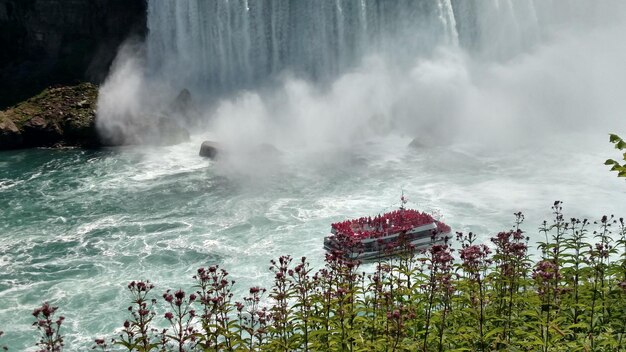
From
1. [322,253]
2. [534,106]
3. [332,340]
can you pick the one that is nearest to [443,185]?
[322,253]

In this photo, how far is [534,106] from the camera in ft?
195

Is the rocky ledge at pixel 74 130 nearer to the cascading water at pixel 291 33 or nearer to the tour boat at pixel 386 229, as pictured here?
the cascading water at pixel 291 33

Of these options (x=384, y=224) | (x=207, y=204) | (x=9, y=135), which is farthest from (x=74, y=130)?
(x=384, y=224)

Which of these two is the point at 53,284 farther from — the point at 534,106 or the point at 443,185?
→ the point at 534,106

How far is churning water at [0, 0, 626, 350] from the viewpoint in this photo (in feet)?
101

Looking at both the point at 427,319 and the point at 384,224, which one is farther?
the point at 384,224

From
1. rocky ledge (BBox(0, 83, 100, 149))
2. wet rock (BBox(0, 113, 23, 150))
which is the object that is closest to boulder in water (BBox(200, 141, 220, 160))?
rocky ledge (BBox(0, 83, 100, 149))

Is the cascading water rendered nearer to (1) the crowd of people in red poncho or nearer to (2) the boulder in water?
(2) the boulder in water

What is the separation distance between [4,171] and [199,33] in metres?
24.2

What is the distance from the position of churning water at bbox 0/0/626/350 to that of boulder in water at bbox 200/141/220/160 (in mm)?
735

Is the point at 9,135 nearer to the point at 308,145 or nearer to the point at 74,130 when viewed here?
the point at 74,130

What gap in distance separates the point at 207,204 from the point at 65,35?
1388 inches

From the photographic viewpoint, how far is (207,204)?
125ft

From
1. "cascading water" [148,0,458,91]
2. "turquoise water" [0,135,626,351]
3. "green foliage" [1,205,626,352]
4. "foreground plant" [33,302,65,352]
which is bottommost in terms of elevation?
"turquoise water" [0,135,626,351]
